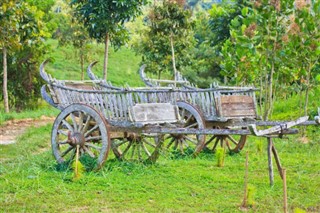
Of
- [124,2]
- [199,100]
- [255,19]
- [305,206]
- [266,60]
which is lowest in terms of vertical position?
[305,206]

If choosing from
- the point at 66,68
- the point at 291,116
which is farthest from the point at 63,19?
the point at 291,116

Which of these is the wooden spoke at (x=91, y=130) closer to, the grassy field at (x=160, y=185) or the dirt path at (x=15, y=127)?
the grassy field at (x=160, y=185)

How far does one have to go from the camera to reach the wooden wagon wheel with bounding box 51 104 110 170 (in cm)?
717

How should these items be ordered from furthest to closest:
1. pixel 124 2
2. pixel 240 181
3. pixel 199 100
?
pixel 124 2, pixel 199 100, pixel 240 181

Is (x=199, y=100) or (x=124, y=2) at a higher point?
(x=124, y=2)

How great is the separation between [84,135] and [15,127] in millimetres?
6914

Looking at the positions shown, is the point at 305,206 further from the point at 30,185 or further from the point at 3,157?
the point at 3,157

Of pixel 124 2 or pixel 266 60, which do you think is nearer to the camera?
pixel 266 60

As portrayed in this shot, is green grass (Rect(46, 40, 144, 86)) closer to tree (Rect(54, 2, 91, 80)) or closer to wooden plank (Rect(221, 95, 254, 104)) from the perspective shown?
tree (Rect(54, 2, 91, 80))

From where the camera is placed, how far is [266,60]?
10.1m

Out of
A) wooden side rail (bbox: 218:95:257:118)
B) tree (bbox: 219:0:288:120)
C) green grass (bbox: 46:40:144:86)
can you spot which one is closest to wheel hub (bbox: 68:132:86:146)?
wooden side rail (bbox: 218:95:257:118)

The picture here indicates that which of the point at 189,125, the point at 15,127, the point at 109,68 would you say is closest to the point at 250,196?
the point at 189,125

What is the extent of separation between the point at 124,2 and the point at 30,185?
7319 mm

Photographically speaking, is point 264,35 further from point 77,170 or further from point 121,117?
point 77,170
